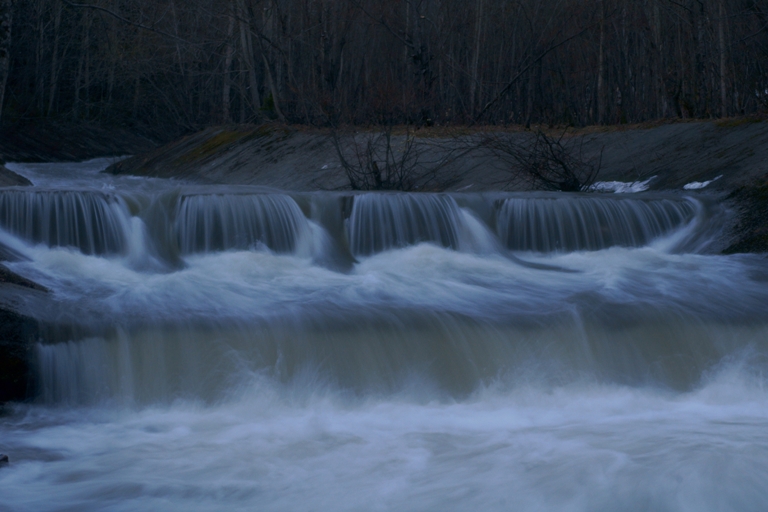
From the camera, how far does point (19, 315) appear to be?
20.5ft

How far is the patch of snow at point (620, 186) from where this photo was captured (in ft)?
42.7

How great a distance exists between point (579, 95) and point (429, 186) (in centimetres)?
581

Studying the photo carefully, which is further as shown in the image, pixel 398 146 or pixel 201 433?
pixel 398 146

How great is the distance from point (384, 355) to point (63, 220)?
4.93 metres

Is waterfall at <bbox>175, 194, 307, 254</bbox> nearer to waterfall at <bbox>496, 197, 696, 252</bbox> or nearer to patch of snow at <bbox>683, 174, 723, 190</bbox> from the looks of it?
waterfall at <bbox>496, 197, 696, 252</bbox>

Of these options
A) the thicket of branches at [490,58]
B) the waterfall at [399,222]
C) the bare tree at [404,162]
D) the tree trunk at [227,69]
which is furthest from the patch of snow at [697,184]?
the tree trunk at [227,69]

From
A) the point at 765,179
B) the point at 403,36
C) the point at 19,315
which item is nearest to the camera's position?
the point at 19,315

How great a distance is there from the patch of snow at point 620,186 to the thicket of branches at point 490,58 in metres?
2.77

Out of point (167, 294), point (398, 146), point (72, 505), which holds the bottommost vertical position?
point (72, 505)

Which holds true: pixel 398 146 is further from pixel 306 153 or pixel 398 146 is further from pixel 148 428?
pixel 148 428

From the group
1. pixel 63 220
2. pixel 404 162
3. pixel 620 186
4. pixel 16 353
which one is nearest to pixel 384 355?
pixel 16 353

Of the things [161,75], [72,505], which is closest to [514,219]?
[72,505]

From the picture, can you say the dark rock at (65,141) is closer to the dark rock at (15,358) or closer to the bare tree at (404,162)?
the bare tree at (404,162)

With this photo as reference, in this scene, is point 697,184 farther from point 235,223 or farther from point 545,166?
point 235,223
